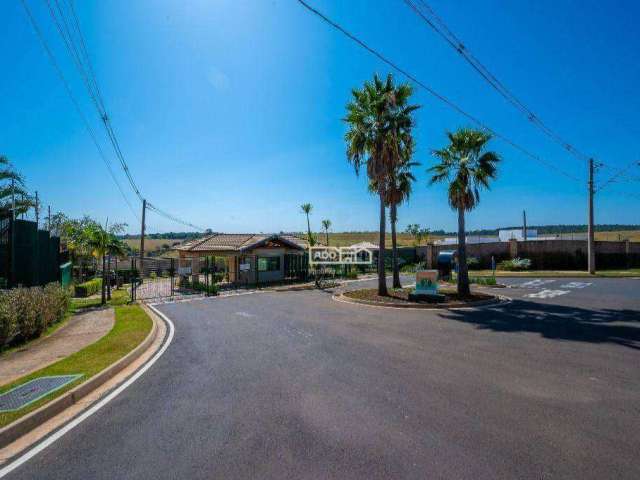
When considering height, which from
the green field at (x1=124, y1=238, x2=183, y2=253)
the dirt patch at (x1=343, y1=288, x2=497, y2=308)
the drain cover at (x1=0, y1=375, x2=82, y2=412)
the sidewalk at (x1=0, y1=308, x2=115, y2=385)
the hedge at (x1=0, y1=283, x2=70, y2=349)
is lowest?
the sidewalk at (x1=0, y1=308, x2=115, y2=385)

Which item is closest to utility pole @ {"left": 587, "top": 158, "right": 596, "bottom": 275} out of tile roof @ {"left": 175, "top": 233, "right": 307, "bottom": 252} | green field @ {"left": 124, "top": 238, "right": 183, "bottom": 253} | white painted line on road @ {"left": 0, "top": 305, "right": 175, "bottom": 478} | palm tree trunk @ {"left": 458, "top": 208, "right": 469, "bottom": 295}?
palm tree trunk @ {"left": 458, "top": 208, "right": 469, "bottom": 295}

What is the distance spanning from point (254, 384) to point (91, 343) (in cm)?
593

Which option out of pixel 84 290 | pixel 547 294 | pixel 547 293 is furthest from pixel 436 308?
pixel 84 290

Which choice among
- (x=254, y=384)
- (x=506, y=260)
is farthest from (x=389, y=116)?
(x=506, y=260)

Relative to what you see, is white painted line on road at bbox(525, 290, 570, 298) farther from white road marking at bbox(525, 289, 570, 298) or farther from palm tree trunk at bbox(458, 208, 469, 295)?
palm tree trunk at bbox(458, 208, 469, 295)

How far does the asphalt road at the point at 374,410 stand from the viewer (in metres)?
4.09

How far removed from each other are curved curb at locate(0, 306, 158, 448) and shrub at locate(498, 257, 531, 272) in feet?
121

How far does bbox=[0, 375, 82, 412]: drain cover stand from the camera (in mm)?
5691

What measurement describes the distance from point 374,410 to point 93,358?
21.1ft

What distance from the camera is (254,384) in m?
6.71

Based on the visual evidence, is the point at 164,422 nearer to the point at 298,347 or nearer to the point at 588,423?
the point at 298,347

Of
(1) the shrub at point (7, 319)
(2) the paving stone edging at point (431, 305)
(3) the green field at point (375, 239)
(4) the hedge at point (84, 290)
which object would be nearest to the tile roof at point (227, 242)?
(4) the hedge at point (84, 290)

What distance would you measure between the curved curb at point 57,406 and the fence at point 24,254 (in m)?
9.22

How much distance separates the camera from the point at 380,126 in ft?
61.3
